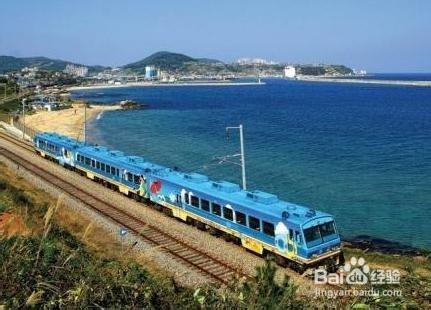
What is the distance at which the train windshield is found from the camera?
66.0 feet

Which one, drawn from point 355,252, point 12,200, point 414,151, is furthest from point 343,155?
point 12,200

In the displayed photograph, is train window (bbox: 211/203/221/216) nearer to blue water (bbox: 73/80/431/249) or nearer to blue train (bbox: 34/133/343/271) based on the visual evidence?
blue train (bbox: 34/133/343/271)

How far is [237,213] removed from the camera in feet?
77.5

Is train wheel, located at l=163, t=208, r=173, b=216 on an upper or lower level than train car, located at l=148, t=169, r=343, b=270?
lower

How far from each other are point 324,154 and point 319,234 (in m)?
43.9

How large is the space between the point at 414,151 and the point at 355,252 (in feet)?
144

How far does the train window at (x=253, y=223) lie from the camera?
22234mm

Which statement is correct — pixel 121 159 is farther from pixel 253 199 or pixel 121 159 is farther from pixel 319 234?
pixel 319 234

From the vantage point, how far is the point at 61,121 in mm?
99125

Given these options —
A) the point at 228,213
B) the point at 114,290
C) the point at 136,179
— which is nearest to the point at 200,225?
the point at 228,213

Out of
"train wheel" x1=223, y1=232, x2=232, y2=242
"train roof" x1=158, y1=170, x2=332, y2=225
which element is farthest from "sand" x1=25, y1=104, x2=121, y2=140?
"train wheel" x1=223, y1=232, x2=232, y2=242

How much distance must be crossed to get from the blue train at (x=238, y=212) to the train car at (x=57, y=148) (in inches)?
322

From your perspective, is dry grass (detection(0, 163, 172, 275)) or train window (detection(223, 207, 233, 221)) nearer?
dry grass (detection(0, 163, 172, 275))
